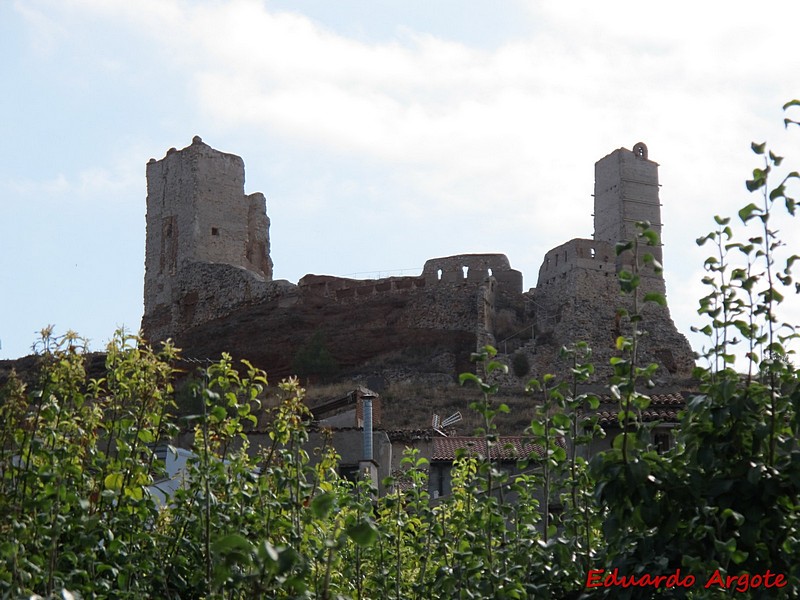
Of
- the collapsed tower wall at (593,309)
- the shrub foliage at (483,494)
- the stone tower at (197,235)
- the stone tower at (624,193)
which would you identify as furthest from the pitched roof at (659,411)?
the stone tower at (624,193)

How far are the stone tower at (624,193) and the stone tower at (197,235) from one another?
1430 centimetres

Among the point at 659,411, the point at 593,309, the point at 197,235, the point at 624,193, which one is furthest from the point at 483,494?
the point at 624,193

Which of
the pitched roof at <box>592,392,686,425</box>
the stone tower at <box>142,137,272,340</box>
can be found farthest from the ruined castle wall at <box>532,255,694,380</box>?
the pitched roof at <box>592,392,686,425</box>

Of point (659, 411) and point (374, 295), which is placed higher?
point (374, 295)

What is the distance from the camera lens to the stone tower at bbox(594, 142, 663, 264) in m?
52.2

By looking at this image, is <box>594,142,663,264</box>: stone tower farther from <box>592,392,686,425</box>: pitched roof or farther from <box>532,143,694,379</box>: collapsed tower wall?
<box>592,392,686,425</box>: pitched roof

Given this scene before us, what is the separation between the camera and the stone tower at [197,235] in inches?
1977

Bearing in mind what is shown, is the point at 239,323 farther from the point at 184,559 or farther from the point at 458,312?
the point at 184,559

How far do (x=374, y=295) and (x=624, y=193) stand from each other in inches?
444

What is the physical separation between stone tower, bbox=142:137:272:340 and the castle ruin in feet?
0.18

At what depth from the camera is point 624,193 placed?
52312 millimetres

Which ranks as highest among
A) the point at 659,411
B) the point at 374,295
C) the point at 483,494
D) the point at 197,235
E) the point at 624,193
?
the point at 624,193

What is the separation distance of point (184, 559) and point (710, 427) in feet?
9.92

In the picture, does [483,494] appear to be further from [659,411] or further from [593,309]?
[593,309]
